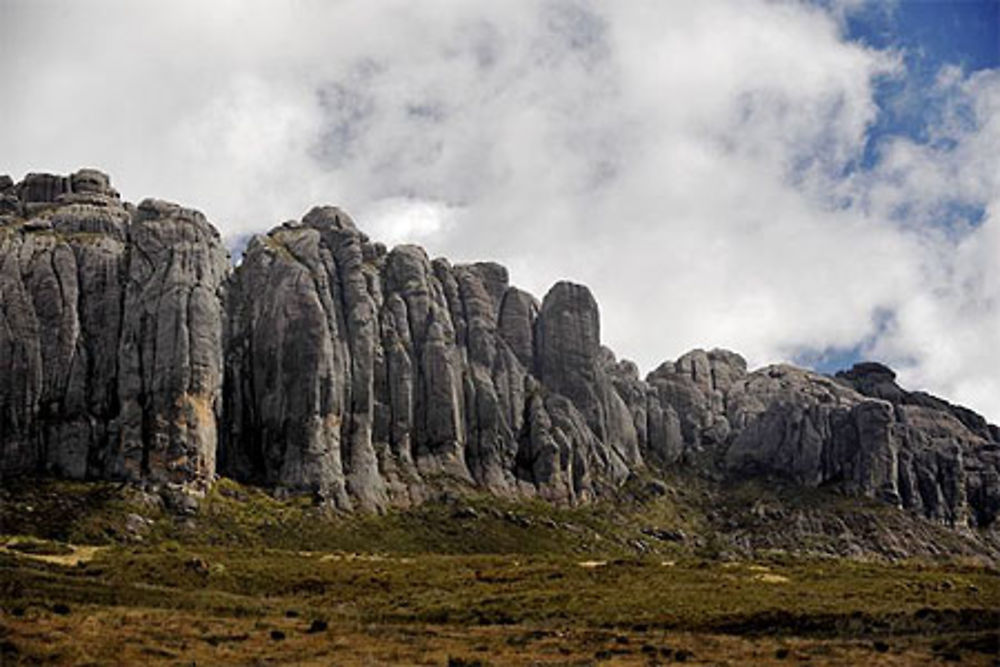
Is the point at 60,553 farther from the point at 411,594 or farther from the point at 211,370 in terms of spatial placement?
the point at 211,370

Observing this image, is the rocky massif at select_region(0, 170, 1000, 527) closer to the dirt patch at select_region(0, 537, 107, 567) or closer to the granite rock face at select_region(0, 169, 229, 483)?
the granite rock face at select_region(0, 169, 229, 483)

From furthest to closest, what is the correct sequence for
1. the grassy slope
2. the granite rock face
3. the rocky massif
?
the rocky massif → the granite rock face → the grassy slope

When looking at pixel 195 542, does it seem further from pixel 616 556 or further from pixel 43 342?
pixel 616 556

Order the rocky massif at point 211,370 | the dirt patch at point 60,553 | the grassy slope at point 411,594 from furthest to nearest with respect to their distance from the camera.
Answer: the rocky massif at point 211,370
the dirt patch at point 60,553
the grassy slope at point 411,594

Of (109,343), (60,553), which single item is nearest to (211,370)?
(109,343)

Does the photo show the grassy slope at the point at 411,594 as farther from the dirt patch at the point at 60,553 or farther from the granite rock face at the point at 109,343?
the granite rock face at the point at 109,343

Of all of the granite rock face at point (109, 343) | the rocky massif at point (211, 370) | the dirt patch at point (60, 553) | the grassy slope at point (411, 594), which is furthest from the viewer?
the rocky massif at point (211, 370)

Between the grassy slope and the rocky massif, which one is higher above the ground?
the rocky massif

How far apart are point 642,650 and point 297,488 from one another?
377ft

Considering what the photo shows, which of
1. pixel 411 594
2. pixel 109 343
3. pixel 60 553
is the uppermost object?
pixel 109 343

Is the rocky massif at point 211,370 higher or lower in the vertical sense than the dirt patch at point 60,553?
higher

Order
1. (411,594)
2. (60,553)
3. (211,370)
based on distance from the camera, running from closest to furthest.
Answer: (411,594), (60,553), (211,370)

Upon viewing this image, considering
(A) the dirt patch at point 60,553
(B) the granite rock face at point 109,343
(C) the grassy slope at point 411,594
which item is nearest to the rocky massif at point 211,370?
(B) the granite rock face at point 109,343

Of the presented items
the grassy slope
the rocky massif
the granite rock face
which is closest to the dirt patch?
the grassy slope
